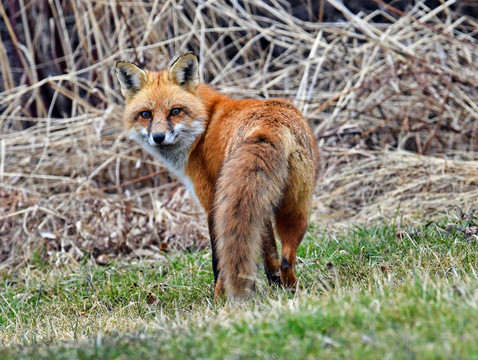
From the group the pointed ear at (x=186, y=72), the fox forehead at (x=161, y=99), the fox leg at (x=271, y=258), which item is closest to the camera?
the fox leg at (x=271, y=258)

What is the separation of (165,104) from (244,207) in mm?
1615

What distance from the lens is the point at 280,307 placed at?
9.85 ft

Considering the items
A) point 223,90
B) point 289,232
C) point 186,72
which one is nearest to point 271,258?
point 289,232

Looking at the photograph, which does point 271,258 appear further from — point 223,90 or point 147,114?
point 223,90

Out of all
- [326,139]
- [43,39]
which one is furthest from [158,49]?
[326,139]

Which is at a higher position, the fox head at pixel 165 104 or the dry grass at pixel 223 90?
the fox head at pixel 165 104

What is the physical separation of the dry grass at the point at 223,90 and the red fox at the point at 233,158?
6.30 feet

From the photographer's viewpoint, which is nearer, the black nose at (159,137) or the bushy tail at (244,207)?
the bushy tail at (244,207)

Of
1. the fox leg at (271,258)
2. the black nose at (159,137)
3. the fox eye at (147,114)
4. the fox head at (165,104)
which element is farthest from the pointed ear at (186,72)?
the fox leg at (271,258)

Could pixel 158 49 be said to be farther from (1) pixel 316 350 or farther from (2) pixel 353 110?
(1) pixel 316 350

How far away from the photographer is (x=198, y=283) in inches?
185

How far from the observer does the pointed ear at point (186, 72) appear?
469cm

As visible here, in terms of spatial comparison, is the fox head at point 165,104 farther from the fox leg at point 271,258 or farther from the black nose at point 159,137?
the fox leg at point 271,258

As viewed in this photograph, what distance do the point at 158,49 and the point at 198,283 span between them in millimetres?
4427
